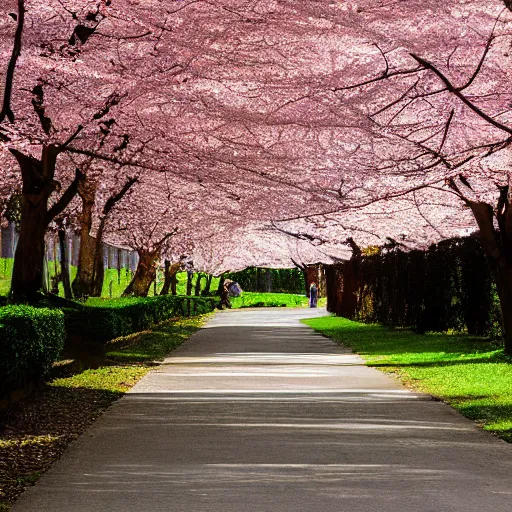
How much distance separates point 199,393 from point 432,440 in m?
4.84

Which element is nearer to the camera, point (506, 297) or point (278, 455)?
point (278, 455)

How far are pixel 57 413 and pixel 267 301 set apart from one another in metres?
70.2

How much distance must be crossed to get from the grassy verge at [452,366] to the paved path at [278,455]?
0.44 metres

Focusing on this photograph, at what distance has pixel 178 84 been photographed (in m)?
15.1

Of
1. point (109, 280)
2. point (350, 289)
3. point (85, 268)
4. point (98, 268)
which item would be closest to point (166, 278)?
point (350, 289)

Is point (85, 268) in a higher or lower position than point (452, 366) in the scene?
higher

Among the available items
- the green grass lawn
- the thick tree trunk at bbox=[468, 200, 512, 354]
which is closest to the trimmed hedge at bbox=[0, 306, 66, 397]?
the thick tree trunk at bbox=[468, 200, 512, 354]

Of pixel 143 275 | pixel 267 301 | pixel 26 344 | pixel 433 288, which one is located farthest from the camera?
pixel 267 301

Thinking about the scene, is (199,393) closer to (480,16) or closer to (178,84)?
(178,84)

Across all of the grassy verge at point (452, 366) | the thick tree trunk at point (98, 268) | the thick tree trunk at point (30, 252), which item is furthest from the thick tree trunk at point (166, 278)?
the thick tree trunk at point (30, 252)

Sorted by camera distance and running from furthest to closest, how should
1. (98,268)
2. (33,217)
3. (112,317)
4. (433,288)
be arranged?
(98,268), (433,288), (112,317), (33,217)

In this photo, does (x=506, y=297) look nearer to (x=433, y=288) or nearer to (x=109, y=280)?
(x=433, y=288)

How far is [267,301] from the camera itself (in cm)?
8181

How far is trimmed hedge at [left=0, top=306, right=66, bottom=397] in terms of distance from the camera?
11.1 m
